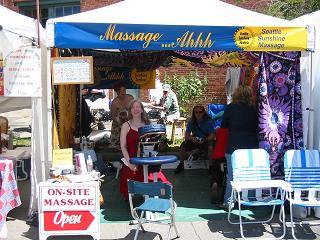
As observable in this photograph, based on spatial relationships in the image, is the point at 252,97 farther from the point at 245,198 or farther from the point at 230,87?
the point at 230,87

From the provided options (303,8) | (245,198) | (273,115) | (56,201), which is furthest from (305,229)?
(303,8)

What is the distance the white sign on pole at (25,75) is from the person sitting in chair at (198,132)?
357 centimetres

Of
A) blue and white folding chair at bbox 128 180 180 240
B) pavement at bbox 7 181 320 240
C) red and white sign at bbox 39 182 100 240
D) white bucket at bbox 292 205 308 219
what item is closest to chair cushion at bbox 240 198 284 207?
pavement at bbox 7 181 320 240

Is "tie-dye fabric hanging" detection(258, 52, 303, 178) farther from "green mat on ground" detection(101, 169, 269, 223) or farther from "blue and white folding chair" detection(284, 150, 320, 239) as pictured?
"green mat on ground" detection(101, 169, 269, 223)

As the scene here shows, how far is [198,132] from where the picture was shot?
8.45 metres

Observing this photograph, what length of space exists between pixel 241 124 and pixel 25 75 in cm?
267

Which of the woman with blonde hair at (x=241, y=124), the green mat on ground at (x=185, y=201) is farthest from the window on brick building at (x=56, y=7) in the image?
the woman with blonde hair at (x=241, y=124)

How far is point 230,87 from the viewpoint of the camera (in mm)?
11492

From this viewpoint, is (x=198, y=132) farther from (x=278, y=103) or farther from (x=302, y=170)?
(x=302, y=170)

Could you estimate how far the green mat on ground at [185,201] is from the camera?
595 cm

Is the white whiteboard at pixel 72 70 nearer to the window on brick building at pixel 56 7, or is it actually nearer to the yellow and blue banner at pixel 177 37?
the yellow and blue banner at pixel 177 37

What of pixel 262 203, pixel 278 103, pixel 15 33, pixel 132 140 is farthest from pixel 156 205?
pixel 15 33

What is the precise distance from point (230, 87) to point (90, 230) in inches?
282

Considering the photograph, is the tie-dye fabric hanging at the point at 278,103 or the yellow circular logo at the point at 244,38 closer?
the yellow circular logo at the point at 244,38
